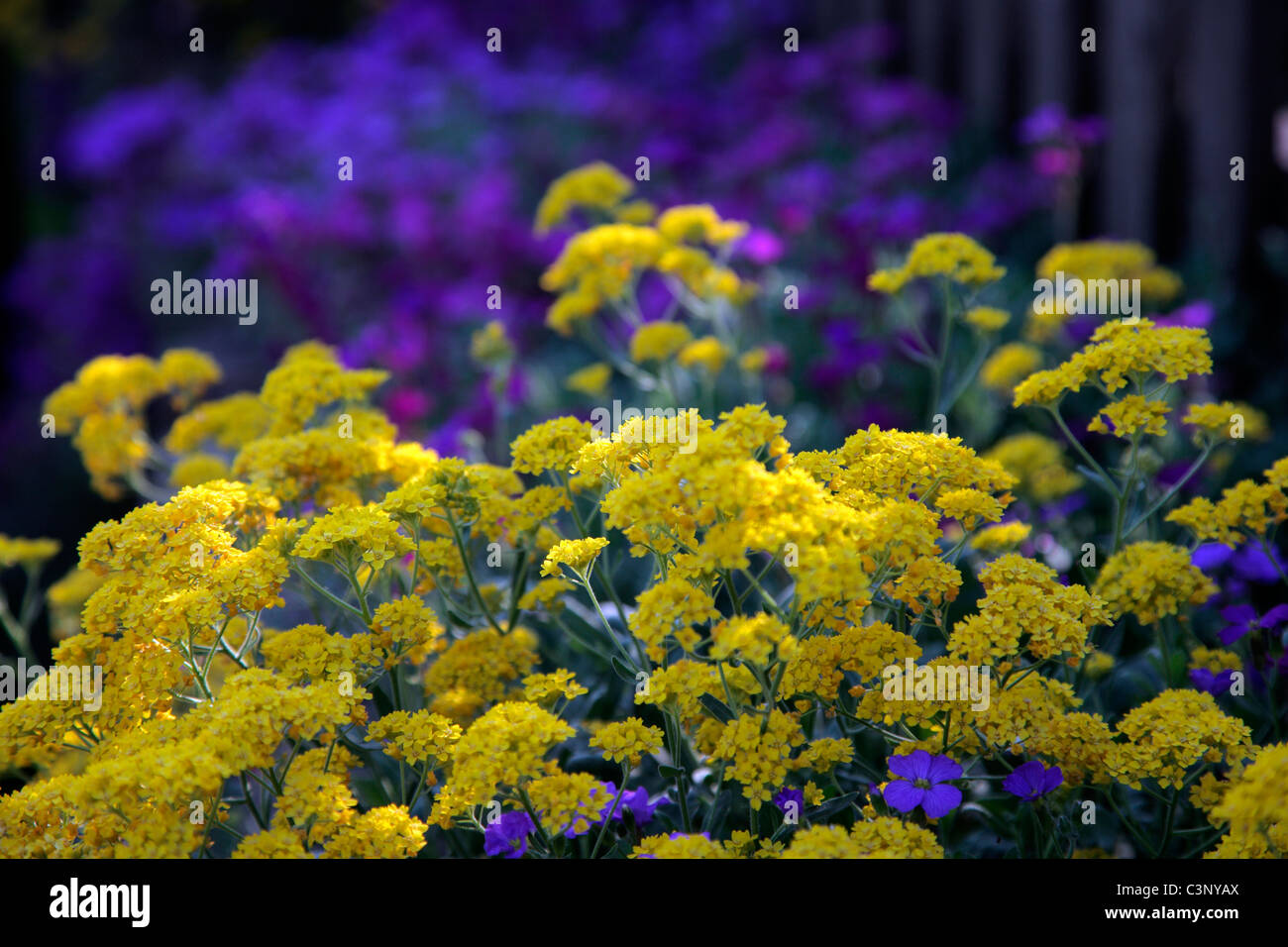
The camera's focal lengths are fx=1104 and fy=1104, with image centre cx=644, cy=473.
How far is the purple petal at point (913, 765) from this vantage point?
63.3 inches

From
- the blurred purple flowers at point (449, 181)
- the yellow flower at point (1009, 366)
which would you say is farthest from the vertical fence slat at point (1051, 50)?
the yellow flower at point (1009, 366)

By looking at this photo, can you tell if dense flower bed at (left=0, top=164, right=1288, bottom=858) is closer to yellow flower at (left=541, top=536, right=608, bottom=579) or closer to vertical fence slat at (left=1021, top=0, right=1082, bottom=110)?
yellow flower at (left=541, top=536, right=608, bottom=579)

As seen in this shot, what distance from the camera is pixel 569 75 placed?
743 centimetres

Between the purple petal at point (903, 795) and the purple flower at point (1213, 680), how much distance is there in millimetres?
688

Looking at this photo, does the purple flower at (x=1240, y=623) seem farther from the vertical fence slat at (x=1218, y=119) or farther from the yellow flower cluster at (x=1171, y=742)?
the vertical fence slat at (x=1218, y=119)

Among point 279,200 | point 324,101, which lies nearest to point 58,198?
point 324,101

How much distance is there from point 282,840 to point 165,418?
454 cm

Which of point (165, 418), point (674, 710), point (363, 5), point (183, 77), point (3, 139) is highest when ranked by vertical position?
point (363, 5)

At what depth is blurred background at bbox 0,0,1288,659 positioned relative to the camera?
3824 mm

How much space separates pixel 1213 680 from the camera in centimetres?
194

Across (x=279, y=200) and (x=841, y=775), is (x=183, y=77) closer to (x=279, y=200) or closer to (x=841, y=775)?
(x=279, y=200)

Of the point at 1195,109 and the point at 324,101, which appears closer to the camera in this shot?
the point at 1195,109

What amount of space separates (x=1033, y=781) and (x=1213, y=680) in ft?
1.73

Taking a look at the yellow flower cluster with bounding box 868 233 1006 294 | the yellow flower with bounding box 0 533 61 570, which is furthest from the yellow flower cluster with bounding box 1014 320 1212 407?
the yellow flower with bounding box 0 533 61 570
